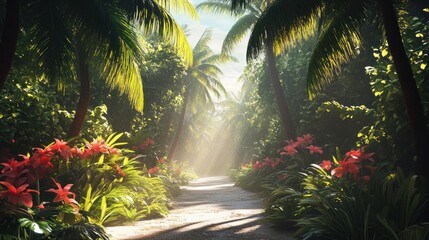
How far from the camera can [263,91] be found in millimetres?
16406

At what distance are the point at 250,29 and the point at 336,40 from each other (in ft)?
27.9

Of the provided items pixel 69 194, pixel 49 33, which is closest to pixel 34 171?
pixel 69 194

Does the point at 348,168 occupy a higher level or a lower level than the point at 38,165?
lower

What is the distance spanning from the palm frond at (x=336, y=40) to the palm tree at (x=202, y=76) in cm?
1603

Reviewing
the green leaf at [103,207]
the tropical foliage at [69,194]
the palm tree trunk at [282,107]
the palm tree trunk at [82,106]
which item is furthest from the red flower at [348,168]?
the palm tree trunk at [282,107]

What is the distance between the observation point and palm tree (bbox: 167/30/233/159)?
22.1 m

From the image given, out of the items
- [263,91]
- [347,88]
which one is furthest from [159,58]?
[347,88]

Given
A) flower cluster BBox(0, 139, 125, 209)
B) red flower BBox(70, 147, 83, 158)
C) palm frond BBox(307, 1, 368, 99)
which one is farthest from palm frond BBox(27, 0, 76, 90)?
palm frond BBox(307, 1, 368, 99)

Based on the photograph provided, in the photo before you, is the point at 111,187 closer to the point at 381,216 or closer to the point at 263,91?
the point at 381,216

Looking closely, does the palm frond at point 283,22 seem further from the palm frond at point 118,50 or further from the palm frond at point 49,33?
the palm frond at point 49,33

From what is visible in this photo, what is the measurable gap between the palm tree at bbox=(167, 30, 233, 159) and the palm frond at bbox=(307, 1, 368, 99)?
1603cm

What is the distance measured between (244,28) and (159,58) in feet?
12.7

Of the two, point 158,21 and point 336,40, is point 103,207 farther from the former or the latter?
point 336,40

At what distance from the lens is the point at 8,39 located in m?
4.50
